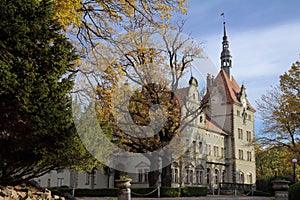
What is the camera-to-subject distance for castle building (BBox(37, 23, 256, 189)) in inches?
1210

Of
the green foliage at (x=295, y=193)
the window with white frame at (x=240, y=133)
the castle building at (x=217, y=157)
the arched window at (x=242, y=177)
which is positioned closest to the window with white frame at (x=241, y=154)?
the castle building at (x=217, y=157)

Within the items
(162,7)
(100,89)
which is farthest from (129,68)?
(162,7)

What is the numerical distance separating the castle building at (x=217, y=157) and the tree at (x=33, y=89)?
17.6m

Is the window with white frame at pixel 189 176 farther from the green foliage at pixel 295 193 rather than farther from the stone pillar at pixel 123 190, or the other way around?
the stone pillar at pixel 123 190

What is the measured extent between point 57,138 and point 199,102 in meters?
13.7

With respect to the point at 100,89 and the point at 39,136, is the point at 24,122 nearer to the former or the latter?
the point at 39,136

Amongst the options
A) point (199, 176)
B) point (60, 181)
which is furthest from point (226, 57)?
point (60, 181)

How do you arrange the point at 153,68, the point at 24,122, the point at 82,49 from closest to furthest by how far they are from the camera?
the point at 24,122 → the point at 82,49 → the point at 153,68

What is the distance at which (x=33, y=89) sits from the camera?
6430 millimetres

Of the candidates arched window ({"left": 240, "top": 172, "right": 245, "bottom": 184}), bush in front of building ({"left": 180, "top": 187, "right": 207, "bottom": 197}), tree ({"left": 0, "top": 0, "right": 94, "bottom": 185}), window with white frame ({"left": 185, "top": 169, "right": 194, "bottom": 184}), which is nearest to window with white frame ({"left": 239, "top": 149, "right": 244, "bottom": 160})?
arched window ({"left": 240, "top": 172, "right": 245, "bottom": 184})

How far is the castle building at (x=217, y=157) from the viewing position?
30734 millimetres

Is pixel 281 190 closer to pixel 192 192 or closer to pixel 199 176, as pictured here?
pixel 192 192

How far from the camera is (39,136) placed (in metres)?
7.09

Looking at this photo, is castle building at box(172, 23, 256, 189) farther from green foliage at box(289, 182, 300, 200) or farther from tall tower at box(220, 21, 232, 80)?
green foliage at box(289, 182, 300, 200)
